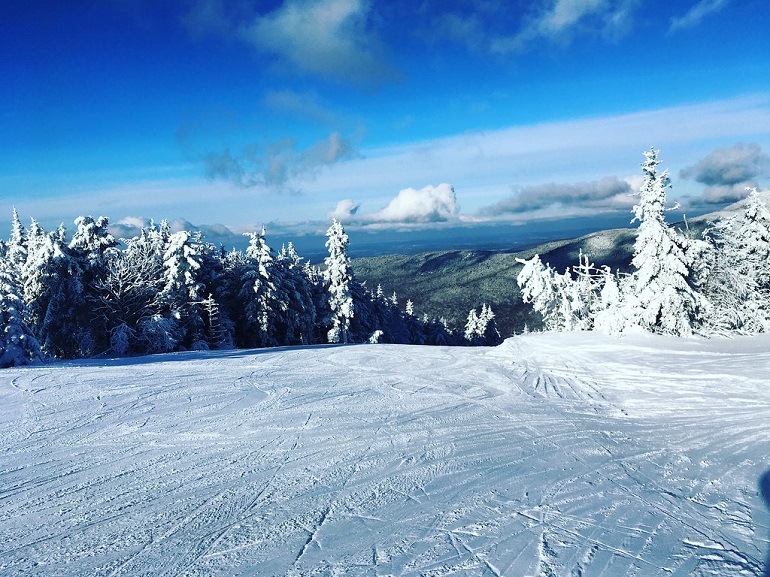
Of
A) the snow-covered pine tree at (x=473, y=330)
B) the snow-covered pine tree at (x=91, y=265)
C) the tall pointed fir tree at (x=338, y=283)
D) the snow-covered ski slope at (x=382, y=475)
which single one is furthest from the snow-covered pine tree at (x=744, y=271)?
the snow-covered pine tree at (x=91, y=265)

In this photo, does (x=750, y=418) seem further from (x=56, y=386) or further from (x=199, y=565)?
(x=56, y=386)

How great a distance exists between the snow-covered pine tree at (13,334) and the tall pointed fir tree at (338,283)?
1999cm

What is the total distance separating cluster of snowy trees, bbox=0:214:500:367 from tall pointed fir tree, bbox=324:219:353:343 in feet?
0.25

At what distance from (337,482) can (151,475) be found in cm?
239

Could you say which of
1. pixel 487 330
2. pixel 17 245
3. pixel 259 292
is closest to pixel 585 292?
pixel 259 292

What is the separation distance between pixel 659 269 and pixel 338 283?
69.6 ft

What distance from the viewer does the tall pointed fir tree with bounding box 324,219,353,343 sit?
33.1 meters

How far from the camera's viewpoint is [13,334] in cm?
1387

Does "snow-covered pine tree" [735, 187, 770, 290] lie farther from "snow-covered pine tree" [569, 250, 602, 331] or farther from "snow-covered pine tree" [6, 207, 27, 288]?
"snow-covered pine tree" [6, 207, 27, 288]

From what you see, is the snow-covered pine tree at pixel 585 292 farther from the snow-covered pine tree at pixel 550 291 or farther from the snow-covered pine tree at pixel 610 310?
the snow-covered pine tree at pixel 610 310

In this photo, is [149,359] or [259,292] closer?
[149,359]

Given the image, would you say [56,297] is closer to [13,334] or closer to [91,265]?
[91,265]

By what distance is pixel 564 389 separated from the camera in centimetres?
1098

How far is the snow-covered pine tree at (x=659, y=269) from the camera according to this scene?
18703mm
